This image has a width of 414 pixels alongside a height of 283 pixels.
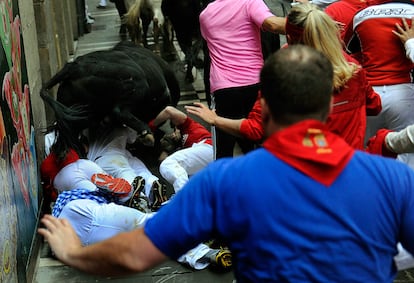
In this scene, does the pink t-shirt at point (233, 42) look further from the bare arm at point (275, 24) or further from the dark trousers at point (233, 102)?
the bare arm at point (275, 24)

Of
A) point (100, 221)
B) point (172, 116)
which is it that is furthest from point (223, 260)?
point (172, 116)

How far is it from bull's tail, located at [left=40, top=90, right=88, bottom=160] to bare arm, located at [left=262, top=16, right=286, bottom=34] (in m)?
1.72

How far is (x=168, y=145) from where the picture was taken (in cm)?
669

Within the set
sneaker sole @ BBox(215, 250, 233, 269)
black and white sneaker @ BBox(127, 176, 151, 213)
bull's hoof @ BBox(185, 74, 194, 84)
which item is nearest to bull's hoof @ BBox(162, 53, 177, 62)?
bull's hoof @ BBox(185, 74, 194, 84)

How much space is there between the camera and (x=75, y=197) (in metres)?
4.76

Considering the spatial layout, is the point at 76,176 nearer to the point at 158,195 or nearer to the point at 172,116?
the point at 158,195

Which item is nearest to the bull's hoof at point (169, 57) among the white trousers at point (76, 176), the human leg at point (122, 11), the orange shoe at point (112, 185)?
the human leg at point (122, 11)

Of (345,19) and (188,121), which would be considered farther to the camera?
(188,121)

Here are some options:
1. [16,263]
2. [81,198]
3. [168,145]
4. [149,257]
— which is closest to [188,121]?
[168,145]

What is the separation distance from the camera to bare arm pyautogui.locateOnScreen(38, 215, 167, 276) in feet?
6.52

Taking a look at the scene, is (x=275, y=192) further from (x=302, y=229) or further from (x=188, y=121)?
(x=188, y=121)

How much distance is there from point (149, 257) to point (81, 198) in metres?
2.87

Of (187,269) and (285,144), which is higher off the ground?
(285,144)

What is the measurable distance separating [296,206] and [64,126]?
378cm
